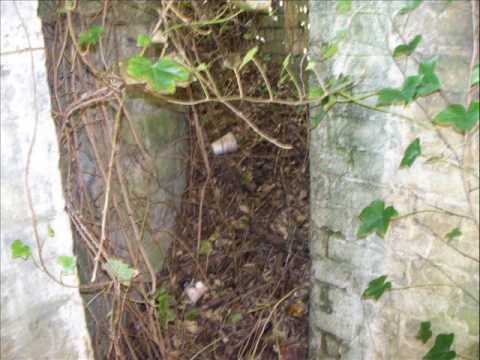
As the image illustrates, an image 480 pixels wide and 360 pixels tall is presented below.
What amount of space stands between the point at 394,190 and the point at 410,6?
0.64m

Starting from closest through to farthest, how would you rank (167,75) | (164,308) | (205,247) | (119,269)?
(167,75) → (119,269) → (164,308) → (205,247)

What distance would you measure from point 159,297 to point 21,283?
143cm

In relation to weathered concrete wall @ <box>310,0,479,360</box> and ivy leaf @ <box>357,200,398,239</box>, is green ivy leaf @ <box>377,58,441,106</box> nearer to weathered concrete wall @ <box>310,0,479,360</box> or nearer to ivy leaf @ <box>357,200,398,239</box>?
weathered concrete wall @ <box>310,0,479,360</box>

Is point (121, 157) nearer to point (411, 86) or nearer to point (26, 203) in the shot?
point (26, 203)

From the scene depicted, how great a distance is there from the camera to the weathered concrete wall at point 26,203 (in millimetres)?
1521

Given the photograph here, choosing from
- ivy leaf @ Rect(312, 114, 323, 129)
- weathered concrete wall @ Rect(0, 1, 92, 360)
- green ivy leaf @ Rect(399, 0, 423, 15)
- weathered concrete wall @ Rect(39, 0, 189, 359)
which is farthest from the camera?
weathered concrete wall @ Rect(39, 0, 189, 359)

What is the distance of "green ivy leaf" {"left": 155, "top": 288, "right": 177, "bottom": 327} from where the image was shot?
2947 millimetres

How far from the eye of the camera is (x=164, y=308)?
2984mm

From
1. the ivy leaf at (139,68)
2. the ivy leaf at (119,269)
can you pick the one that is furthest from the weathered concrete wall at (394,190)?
the ivy leaf at (119,269)

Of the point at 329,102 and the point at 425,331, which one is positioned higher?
the point at 329,102

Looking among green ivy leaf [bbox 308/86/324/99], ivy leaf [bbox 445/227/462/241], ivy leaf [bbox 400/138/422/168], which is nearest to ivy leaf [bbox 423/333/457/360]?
ivy leaf [bbox 445/227/462/241]

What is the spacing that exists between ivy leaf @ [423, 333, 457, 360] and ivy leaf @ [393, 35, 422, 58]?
1.00 meters

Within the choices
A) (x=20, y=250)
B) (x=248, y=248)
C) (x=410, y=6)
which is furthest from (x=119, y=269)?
(x=248, y=248)

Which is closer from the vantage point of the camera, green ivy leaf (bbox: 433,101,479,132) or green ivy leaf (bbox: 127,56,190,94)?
green ivy leaf (bbox: 433,101,479,132)
